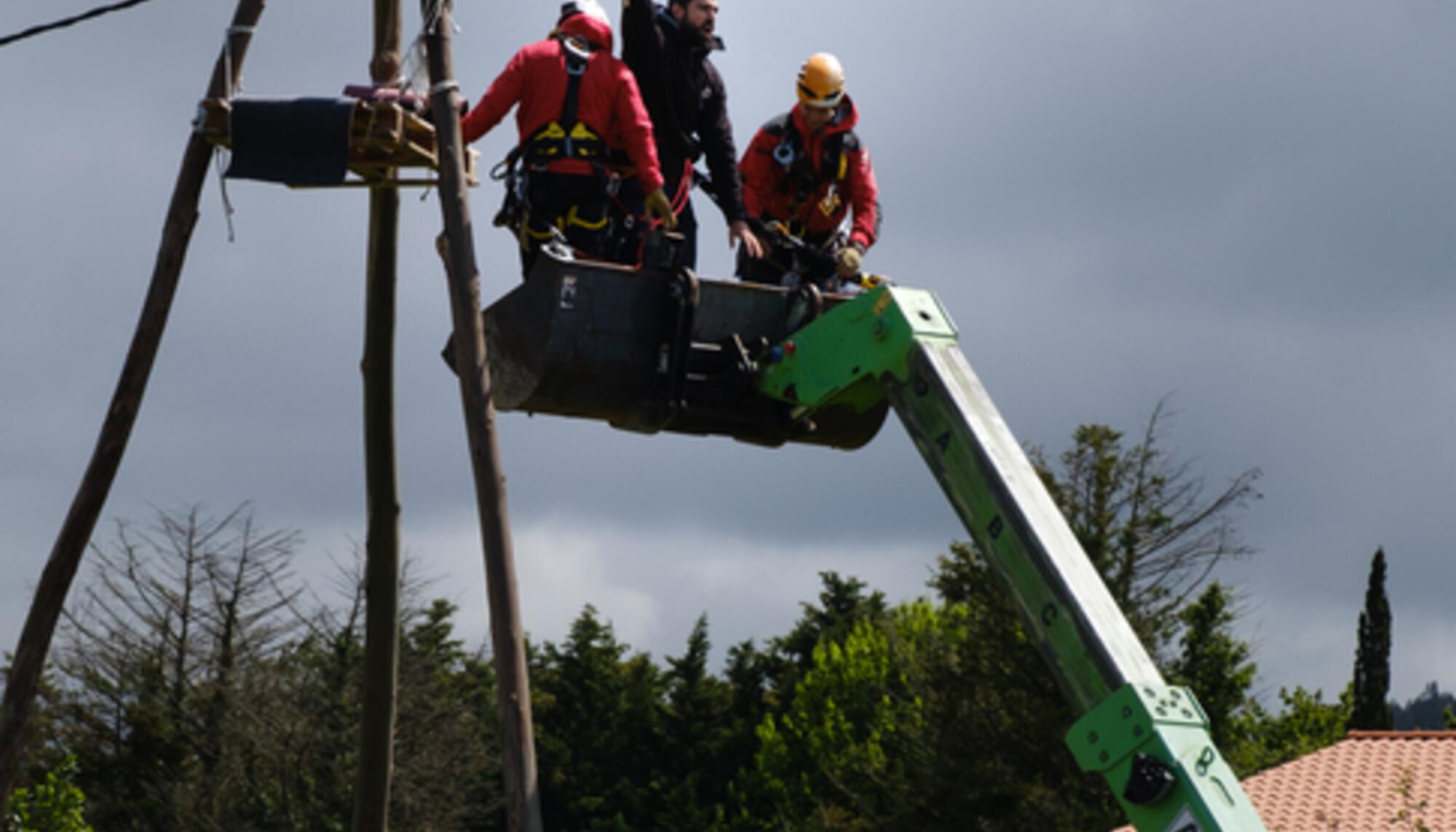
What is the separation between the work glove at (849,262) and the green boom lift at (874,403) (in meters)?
0.62

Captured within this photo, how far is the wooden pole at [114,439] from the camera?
32.1ft

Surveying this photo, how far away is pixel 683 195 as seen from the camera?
35.3ft

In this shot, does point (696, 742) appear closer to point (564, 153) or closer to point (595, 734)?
point (595, 734)

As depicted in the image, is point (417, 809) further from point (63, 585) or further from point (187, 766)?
point (63, 585)

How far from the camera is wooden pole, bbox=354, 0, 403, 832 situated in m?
11.1

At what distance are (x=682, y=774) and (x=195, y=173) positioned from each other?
5072cm

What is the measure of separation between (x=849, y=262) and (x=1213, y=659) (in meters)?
30.7

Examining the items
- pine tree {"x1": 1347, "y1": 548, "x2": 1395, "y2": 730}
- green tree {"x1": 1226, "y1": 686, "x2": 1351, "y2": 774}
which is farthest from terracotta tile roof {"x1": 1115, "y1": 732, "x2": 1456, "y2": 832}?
pine tree {"x1": 1347, "y1": 548, "x2": 1395, "y2": 730}

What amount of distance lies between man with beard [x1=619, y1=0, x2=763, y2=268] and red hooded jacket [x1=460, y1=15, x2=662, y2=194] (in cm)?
38

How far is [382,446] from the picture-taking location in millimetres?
11203

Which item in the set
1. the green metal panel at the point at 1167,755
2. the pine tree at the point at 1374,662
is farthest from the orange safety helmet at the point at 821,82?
the pine tree at the point at 1374,662

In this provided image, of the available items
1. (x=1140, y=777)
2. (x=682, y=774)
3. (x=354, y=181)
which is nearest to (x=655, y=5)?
(x=354, y=181)

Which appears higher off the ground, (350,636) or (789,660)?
(789,660)

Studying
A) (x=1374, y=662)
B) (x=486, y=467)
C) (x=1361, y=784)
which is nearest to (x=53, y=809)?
(x=1361, y=784)
